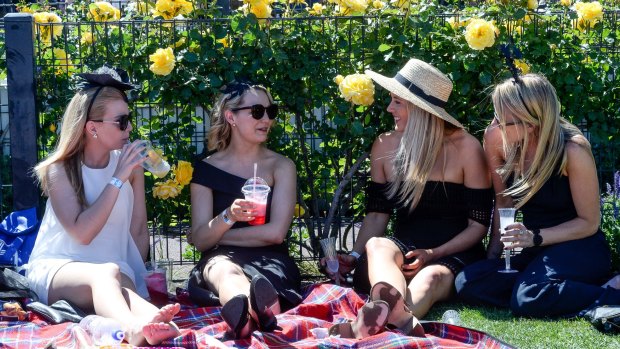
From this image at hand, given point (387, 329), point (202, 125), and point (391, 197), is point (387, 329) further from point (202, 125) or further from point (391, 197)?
point (202, 125)

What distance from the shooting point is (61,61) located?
5.93 meters

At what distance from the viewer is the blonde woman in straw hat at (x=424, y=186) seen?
5.32m

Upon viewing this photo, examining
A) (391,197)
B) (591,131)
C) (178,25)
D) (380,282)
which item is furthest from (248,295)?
(591,131)

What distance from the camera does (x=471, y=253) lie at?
537 centimetres

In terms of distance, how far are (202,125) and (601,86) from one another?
96.8 inches

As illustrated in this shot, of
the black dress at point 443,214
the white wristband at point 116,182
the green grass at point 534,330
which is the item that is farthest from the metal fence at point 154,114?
the green grass at point 534,330

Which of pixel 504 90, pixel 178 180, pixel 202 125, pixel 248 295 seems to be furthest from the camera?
pixel 202 125

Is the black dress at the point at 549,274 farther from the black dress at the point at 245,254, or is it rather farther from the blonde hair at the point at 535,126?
the black dress at the point at 245,254

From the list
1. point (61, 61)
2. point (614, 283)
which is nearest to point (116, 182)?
point (61, 61)

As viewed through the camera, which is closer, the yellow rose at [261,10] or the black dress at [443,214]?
the black dress at [443,214]

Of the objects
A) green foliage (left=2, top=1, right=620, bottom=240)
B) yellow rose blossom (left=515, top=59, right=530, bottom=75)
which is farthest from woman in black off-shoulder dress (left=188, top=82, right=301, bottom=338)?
yellow rose blossom (left=515, top=59, right=530, bottom=75)

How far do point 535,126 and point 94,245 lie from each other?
7.98 ft

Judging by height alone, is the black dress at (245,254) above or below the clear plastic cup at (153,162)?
below

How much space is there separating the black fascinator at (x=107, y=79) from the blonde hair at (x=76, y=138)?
39 millimetres
